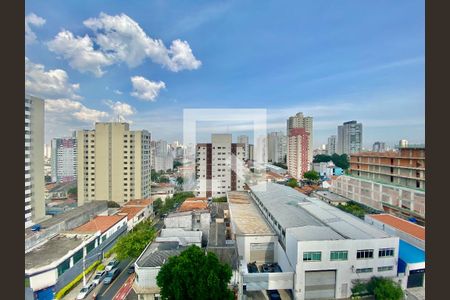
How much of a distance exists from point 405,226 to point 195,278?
504 centimetres

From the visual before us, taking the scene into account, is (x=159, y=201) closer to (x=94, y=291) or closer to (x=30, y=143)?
(x=30, y=143)

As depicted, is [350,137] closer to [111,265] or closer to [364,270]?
[364,270]

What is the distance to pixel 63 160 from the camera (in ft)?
47.1

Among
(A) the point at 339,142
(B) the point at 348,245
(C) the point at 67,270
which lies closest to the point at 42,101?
(C) the point at 67,270

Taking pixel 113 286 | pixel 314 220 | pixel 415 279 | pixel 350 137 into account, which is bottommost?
pixel 113 286

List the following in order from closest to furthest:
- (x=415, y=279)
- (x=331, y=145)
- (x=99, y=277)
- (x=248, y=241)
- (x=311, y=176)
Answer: (x=415, y=279) → (x=99, y=277) → (x=248, y=241) → (x=311, y=176) → (x=331, y=145)

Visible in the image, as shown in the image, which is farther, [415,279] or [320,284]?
[415,279]

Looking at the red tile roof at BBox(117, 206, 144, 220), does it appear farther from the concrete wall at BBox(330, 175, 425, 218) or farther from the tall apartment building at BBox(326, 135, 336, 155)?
the tall apartment building at BBox(326, 135, 336, 155)

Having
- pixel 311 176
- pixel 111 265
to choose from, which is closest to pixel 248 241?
pixel 111 265

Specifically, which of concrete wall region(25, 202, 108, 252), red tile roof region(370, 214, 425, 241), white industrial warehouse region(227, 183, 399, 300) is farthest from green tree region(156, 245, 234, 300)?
red tile roof region(370, 214, 425, 241)

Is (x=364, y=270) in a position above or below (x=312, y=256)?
below

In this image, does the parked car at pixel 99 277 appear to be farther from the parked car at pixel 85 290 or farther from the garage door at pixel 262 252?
the garage door at pixel 262 252

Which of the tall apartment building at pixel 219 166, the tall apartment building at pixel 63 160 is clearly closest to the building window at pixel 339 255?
the tall apartment building at pixel 219 166

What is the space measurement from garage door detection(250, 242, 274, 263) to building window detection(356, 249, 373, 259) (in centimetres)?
162
